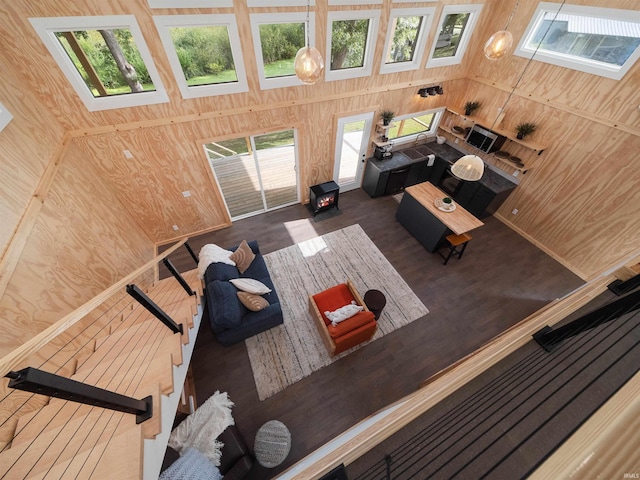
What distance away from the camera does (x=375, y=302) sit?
408cm

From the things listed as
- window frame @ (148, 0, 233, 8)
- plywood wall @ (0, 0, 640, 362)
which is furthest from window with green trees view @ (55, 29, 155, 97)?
window frame @ (148, 0, 233, 8)

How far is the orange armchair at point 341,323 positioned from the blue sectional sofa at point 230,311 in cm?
67

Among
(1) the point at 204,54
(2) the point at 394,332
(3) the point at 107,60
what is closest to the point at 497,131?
(2) the point at 394,332

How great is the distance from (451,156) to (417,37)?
9.30ft

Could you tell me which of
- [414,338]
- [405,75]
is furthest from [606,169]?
[414,338]

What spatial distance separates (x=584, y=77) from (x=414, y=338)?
5.47 meters

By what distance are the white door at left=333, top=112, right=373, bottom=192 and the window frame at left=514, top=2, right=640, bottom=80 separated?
10.6 feet

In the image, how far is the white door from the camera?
5598mm

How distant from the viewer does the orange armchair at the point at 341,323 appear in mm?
3559

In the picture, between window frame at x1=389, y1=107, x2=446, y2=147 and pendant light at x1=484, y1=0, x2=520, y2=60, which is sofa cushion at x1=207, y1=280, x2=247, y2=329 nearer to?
pendant light at x1=484, y1=0, x2=520, y2=60

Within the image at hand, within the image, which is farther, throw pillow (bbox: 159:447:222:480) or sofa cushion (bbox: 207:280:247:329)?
sofa cushion (bbox: 207:280:247:329)

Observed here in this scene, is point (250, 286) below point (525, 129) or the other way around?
below

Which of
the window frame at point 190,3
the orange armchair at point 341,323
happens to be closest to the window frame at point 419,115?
the window frame at point 190,3

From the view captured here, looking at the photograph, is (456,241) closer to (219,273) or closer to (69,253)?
(219,273)
